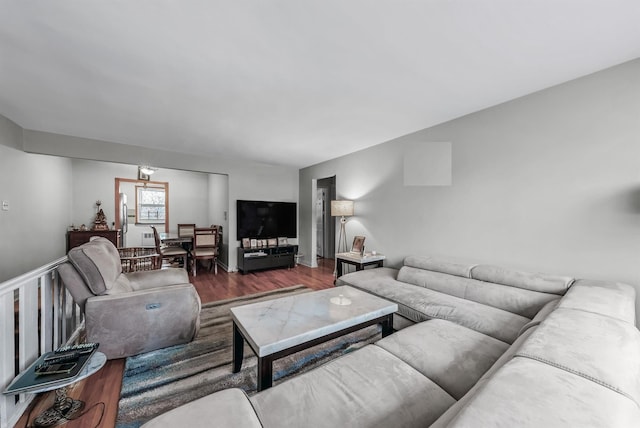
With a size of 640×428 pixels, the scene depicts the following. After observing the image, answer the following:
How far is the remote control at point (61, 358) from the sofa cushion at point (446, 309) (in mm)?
2282

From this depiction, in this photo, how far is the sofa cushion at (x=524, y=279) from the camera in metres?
1.85

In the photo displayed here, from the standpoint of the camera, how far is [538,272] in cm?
213

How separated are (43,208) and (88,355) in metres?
3.76

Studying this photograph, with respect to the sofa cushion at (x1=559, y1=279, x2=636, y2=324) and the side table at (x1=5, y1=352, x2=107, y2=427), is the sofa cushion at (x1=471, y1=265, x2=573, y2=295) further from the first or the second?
the side table at (x1=5, y1=352, x2=107, y2=427)

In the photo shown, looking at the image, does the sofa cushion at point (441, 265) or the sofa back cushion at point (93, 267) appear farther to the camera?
the sofa cushion at point (441, 265)

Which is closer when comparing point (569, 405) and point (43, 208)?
point (569, 405)

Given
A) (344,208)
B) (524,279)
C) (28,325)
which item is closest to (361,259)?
(344,208)

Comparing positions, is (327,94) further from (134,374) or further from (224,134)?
(134,374)

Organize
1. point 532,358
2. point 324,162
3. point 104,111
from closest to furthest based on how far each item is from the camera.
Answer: point 532,358 < point 104,111 < point 324,162

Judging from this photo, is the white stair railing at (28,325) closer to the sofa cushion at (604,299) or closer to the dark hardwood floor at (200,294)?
the dark hardwood floor at (200,294)

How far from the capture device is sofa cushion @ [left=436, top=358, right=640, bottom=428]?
1.89ft

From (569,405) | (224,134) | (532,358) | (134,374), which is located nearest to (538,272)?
(532,358)

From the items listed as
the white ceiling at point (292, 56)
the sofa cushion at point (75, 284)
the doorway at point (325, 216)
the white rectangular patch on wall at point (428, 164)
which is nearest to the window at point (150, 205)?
the white ceiling at point (292, 56)

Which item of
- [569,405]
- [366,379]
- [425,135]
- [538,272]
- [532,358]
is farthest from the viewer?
[425,135]
